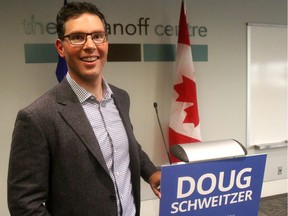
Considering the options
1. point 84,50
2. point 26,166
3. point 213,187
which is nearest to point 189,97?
point 213,187

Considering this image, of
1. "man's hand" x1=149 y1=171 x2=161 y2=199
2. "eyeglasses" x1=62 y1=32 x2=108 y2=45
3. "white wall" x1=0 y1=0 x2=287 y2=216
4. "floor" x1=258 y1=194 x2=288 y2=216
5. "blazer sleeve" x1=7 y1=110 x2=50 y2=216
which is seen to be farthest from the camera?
"floor" x1=258 y1=194 x2=288 y2=216

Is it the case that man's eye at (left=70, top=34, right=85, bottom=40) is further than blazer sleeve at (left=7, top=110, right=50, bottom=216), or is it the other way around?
man's eye at (left=70, top=34, right=85, bottom=40)

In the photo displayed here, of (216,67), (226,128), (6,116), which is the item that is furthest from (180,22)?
(6,116)

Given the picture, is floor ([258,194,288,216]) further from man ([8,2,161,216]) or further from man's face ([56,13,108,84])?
man's face ([56,13,108,84])

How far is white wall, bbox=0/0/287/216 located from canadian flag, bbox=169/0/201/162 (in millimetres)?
189

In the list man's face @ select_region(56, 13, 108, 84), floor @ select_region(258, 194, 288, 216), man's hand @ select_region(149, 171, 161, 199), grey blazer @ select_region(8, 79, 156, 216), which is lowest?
floor @ select_region(258, 194, 288, 216)

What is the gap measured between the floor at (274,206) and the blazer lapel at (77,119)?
98.3 inches

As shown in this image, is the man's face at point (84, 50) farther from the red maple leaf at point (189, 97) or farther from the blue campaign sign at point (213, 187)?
the red maple leaf at point (189, 97)

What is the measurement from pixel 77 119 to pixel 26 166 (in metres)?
0.21

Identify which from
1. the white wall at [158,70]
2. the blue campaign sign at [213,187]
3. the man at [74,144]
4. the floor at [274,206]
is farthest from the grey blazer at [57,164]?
the floor at [274,206]

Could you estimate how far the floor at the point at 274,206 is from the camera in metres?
2.75

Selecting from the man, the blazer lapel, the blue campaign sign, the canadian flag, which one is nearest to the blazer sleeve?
the man

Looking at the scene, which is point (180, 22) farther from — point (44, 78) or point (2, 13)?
point (2, 13)

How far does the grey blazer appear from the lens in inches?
30.0
